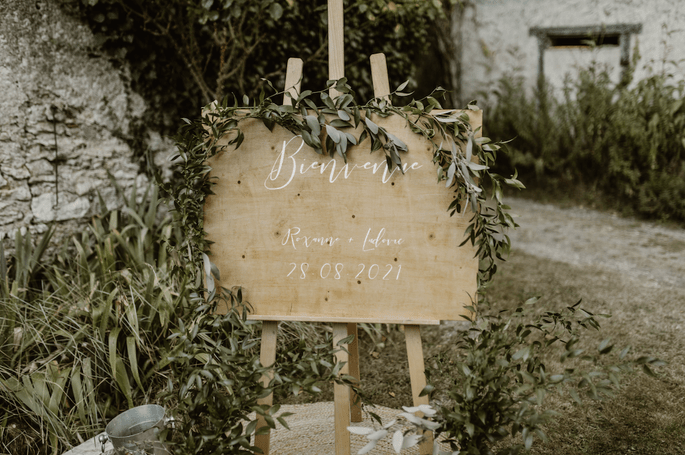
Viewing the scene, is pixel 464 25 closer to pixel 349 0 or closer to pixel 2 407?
pixel 349 0

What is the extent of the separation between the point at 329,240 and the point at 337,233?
4cm

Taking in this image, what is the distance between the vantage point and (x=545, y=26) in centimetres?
607

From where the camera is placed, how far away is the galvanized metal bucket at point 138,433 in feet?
5.18

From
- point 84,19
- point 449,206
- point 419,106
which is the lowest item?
point 449,206

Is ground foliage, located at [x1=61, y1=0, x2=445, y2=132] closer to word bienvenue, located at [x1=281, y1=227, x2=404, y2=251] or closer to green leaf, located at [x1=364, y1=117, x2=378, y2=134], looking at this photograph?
green leaf, located at [x1=364, y1=117, x2=378, y2=134]

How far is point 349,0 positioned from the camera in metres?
3.92

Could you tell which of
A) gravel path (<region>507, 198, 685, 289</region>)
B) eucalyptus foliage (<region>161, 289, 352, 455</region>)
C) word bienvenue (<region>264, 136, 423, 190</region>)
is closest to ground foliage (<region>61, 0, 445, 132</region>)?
word bienvenue (<region>264, 136, 423, 190</region>)

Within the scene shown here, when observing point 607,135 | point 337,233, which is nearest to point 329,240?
point 337,233

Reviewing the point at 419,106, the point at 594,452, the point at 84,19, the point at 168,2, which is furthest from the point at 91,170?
the point at 594,452

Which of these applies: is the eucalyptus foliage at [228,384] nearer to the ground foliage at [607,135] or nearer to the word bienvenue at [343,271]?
the word bienvenue at [343,271]

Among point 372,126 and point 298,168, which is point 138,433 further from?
point 372,126

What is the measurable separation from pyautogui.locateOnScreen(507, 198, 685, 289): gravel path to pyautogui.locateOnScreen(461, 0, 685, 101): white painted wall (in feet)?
6.70

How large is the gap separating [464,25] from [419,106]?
5.83 metres

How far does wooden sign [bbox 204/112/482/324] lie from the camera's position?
1647 millimetres
